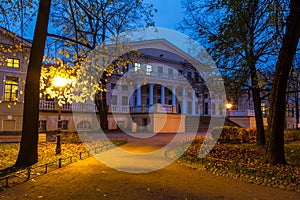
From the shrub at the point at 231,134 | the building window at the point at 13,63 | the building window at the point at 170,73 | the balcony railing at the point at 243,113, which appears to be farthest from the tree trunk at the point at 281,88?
the building window at the point at 170,73

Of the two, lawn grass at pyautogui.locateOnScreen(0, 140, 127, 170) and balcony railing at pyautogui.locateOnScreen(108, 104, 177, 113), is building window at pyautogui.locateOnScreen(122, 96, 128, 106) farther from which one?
lawn grass at pyautogui.locateOnScreen(0, 140, 127, 170)

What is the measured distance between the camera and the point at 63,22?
14414 mm

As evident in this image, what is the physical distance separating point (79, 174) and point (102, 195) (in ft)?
7.44

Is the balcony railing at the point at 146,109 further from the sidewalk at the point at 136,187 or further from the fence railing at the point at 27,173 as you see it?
the sidewalk at the point at 136,187

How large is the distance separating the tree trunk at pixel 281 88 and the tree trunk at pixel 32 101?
7930 mm

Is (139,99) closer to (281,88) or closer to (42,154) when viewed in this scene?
(42,154)

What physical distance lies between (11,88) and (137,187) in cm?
2403

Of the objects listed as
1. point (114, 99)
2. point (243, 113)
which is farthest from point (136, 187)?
point (243, 113)

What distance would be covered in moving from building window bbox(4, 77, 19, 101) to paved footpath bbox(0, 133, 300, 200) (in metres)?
20.8

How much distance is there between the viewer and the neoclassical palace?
23.0 meters

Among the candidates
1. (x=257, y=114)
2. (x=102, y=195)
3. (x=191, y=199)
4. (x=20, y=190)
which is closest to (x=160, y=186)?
(x=191, y=199)

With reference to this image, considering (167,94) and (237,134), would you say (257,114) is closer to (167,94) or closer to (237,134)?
(237,134)

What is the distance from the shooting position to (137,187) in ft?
19.0

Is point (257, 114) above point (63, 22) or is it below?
below
